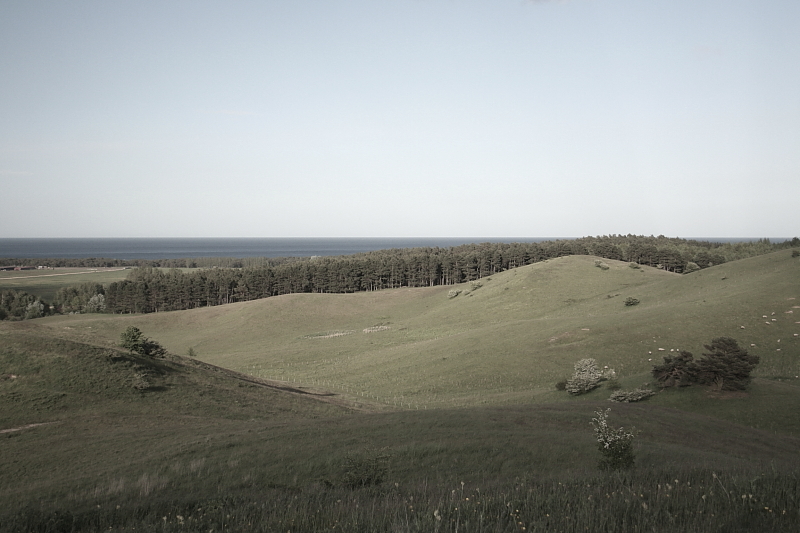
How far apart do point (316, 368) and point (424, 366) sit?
1781 cm

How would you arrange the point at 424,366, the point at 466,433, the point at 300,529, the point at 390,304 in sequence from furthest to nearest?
the point at 390,304 → the point at 424,366 → the point at 466,433 → the point at 300,529

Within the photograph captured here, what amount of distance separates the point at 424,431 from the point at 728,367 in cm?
2206

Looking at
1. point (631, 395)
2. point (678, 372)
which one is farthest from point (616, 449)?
point (678, 372)

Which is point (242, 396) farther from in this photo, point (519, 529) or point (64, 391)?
point (519, 529)

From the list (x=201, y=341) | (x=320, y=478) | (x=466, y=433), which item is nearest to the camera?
(x=320, y=478)

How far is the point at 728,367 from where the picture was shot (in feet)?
102

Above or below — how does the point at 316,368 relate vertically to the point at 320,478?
below

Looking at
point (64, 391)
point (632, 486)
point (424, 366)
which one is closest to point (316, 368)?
point (424, 366)

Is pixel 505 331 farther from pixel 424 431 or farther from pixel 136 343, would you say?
pixel 424 431

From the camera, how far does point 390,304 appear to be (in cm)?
12400

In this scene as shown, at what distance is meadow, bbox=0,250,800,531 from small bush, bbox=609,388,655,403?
589 mm

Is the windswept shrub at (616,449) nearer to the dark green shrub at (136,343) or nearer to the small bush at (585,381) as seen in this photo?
the small bush at (585,381)

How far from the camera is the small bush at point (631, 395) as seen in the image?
32.9m

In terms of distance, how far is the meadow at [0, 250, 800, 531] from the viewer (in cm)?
734
